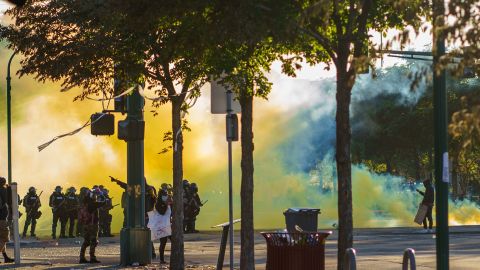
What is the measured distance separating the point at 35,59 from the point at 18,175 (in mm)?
45774

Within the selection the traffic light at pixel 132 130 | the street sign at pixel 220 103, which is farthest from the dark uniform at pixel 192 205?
the street sign at pixel 220 103

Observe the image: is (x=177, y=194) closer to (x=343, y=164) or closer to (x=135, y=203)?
(x=135, y=203)

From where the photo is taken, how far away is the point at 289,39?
51.3ft

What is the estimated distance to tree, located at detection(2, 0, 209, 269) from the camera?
21.5 m

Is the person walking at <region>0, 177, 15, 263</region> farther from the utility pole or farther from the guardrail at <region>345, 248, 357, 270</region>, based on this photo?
the guardrail at <region>345, 248, 357, 270</region>

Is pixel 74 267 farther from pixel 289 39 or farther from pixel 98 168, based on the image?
pixel 98 168

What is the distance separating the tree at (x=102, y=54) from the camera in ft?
70.7

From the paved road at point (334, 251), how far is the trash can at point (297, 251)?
793 cm

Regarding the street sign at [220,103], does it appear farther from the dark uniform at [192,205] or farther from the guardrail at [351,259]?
the dark uniform at [192,205]

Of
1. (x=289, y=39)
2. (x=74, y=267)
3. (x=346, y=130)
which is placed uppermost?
(x=289, y=39)

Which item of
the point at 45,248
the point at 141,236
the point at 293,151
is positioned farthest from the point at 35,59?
the point at 293,151

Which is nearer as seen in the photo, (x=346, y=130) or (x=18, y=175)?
(x=346, y=130)

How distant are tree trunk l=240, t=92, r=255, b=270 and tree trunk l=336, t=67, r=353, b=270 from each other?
159 inches

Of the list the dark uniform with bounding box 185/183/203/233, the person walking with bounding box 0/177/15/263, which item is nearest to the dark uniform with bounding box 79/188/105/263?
the person walking with bounding box 0/177/15/263
